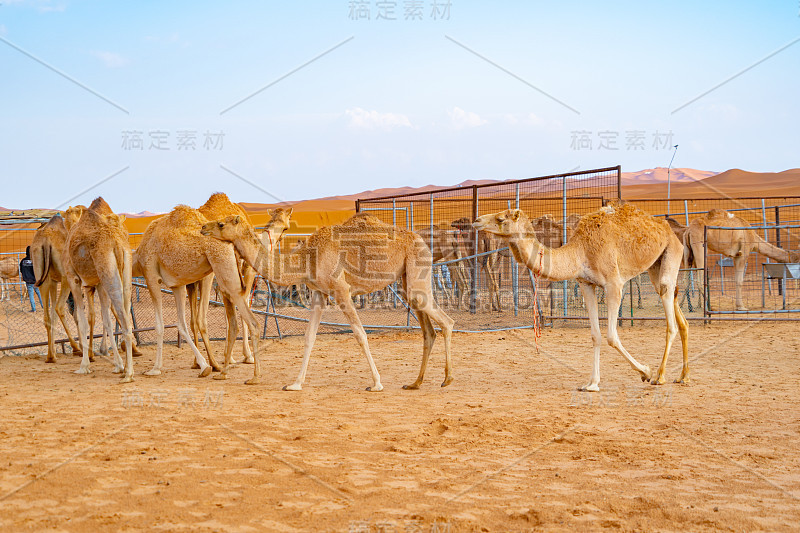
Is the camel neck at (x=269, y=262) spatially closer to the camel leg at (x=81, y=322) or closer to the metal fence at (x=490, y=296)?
the camel leg at (x=81, y=322)

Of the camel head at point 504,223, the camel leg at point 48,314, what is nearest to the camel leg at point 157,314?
the camel leg at point 48,314

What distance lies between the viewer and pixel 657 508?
4.25 m

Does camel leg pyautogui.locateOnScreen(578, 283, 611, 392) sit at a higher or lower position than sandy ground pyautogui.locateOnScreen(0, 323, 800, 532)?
higher

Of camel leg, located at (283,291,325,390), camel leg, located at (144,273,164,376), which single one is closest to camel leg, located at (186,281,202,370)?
camel leg, located at (144,273,164,376)

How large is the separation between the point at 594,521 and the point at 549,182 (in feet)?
35.9

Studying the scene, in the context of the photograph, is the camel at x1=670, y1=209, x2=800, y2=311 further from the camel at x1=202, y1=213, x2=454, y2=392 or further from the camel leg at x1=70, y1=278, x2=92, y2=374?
the camel leg at x1=70, y1=278, x2=92, y2=374

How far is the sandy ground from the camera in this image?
4105 millimetres

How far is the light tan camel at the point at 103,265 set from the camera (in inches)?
349

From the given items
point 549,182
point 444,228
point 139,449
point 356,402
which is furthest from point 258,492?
point 444,228

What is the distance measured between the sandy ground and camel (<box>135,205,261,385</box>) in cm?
60

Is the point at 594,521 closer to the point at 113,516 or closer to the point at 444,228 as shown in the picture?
the point at 113,516

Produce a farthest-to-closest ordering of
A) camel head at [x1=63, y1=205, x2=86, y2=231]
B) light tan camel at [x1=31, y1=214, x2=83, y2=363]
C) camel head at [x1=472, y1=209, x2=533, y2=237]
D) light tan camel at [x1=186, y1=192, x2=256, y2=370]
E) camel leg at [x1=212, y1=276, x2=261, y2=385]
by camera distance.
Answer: light tan camel at [x1=31, y1=214, x2=83, y2=363], camel head at [x1=63, y1=205, x2=86, y2=231], light tan camel at [x1=186, y1=192, x2=256, y2=370], camel leg at [x1=212, y1=276, x2=261, y2=385], camel head at [x1=472, y1=209, x2=533, y2=237]

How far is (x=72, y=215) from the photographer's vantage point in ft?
33.6

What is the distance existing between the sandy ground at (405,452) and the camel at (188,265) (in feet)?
1.96
